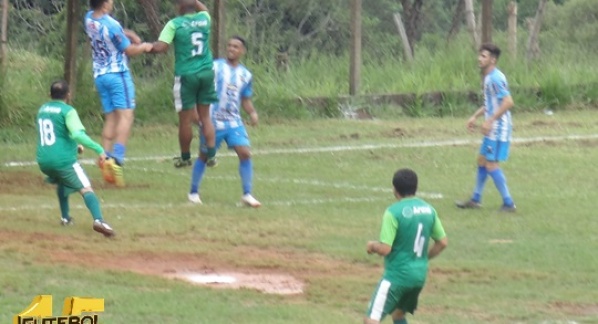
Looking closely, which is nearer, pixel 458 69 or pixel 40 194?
pixel 40 194

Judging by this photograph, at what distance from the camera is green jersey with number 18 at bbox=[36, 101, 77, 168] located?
1139 centimetres

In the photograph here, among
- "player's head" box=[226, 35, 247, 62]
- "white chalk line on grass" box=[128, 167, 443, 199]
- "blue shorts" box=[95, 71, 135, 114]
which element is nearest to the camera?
"player's head" box=[226, 35, 247, 62]

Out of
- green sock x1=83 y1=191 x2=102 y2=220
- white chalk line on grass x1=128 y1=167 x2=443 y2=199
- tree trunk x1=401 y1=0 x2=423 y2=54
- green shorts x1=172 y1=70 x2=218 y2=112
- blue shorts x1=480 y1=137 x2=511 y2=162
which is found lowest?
tree trunk x1=401 y1=0 x2=423 y2=54

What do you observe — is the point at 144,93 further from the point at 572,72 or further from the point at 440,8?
the point at 440,8

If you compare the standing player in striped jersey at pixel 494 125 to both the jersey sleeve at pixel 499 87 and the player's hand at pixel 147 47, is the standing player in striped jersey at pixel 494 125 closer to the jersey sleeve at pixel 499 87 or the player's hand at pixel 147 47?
the jersey sleeve at pixel 499 87

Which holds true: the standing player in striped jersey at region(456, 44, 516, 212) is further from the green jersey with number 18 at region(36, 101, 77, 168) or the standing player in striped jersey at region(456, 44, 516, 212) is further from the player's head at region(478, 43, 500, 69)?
the green jersey with number 18 at region(36, 101, 77, 168)

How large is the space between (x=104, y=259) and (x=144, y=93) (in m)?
11.2

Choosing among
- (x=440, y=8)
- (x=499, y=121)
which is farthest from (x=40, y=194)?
(x=440, y=8)

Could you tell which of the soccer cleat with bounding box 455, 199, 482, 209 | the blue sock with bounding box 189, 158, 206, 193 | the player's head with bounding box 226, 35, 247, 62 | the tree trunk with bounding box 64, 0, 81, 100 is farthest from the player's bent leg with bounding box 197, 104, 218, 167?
the tree trunk with bounding box 64, 0, 81, 100

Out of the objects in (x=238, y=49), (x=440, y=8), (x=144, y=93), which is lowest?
(x=440, y=8)

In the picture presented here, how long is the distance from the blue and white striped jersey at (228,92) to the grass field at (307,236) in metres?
0.89

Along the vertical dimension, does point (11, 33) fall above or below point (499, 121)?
below

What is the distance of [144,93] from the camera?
2152 cm

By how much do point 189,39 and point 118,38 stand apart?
1.09m
